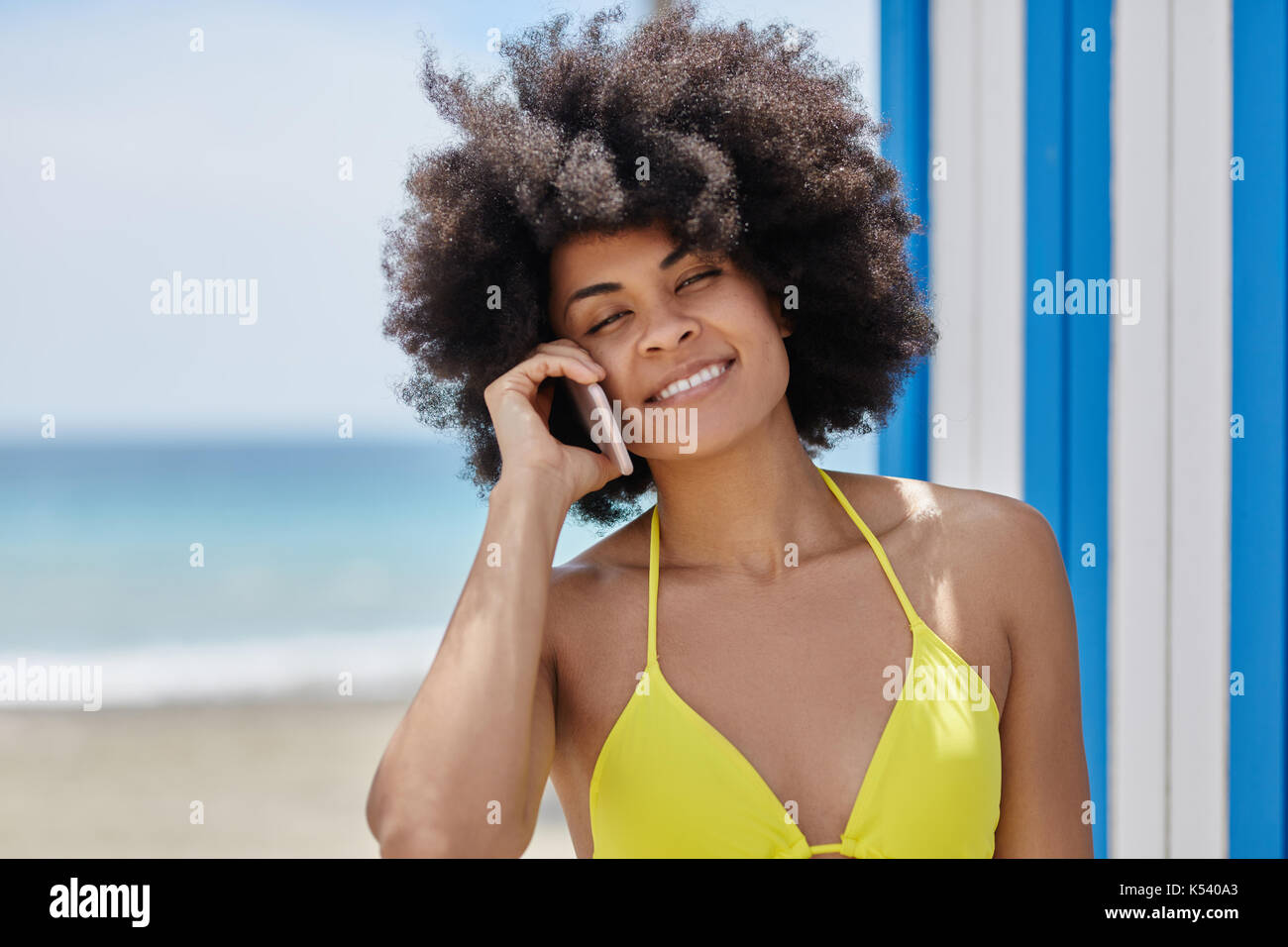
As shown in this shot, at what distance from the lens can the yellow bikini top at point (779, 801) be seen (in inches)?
72.9

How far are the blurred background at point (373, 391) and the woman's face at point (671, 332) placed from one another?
0.57 meters

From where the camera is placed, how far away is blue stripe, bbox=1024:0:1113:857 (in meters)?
2.55

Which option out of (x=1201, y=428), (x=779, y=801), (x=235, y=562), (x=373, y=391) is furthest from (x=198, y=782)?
(x=373, y=391)

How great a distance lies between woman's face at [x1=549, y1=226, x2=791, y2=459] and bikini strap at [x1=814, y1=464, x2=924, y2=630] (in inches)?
13.1

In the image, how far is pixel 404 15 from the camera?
33.6 feet

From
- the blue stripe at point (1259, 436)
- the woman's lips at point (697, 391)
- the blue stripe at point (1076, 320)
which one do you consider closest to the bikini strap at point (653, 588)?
the woman's lips at point (697, 391)

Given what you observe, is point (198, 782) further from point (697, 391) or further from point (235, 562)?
point (697, 391)

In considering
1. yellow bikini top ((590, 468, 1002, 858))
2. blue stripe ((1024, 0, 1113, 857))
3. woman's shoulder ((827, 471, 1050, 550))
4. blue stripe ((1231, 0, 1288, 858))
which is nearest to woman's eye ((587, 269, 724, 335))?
woman's shoulder ((827, 471, 1050, 550))

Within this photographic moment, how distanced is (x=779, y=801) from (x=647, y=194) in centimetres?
112

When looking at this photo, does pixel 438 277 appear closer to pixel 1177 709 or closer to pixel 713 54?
pixel 713 54

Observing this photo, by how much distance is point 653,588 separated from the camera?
2.13 meters

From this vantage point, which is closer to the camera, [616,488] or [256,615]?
[616,488]
